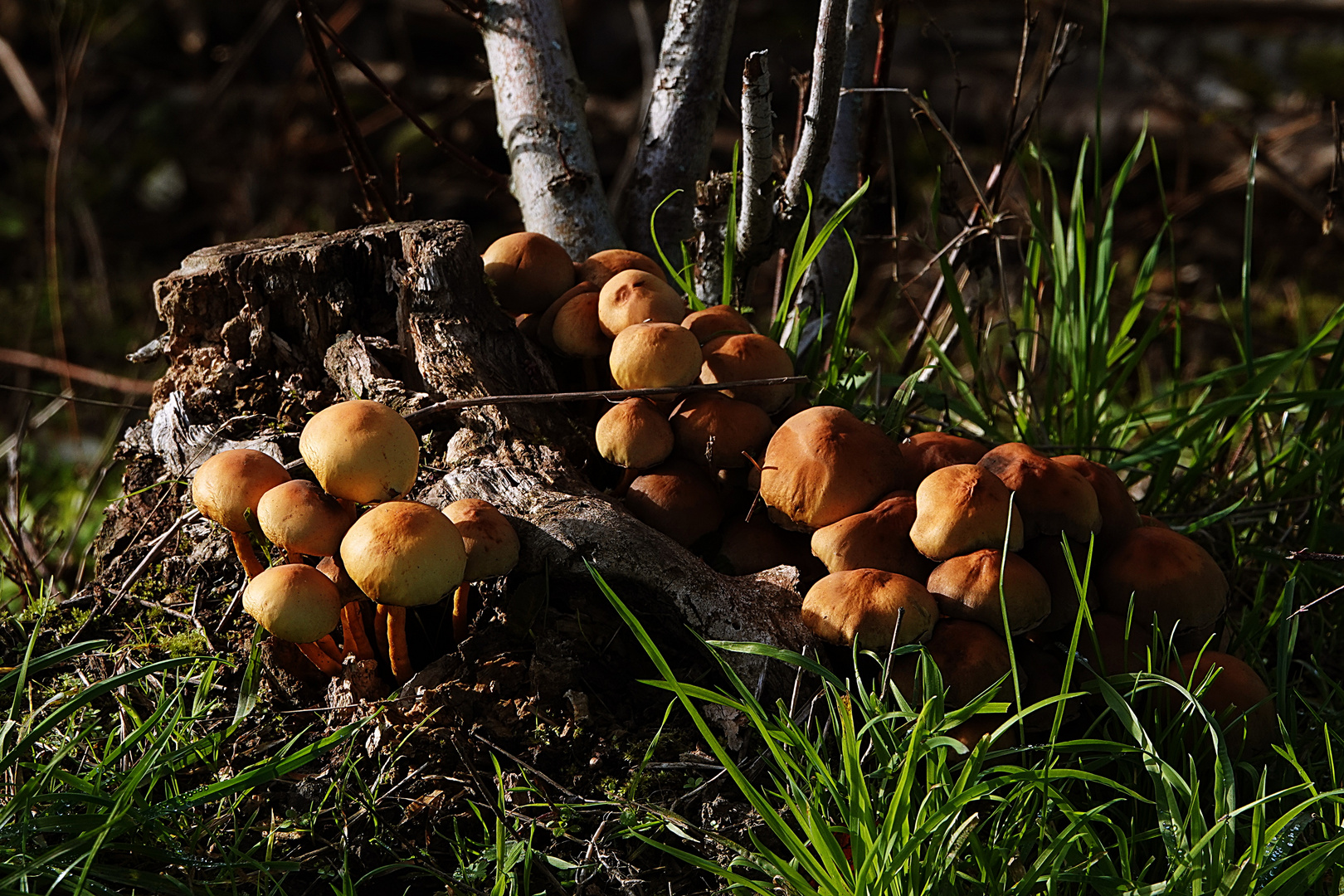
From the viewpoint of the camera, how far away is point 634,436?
6.38ft

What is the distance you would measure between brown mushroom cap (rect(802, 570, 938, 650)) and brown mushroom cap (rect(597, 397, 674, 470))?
43 centimetres

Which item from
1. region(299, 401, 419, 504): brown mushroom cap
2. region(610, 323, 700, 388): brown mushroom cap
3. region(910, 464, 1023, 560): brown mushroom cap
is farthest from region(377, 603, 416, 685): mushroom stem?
region(910, 464, 1023, 560): brown mushroom cap

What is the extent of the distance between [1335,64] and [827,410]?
6.82 m

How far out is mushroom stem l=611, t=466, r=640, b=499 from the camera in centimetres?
206

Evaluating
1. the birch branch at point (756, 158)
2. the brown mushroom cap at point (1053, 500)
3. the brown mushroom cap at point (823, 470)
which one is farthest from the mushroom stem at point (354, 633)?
the birch branch at point (756, 158)

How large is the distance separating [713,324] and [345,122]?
52.7 inches

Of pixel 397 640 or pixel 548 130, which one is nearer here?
pixel 397 640

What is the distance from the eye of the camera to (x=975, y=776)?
4.88 ft

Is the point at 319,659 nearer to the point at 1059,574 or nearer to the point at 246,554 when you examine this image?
the point at 246,554

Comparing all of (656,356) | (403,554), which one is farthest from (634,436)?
(403,554)

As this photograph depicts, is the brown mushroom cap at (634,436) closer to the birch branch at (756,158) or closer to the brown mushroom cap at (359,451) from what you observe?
the brown mushroom cap at (359,451)

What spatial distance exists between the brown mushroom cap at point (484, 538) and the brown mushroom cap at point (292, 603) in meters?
0.22

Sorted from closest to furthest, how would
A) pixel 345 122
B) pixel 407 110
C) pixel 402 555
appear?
pixel 402 555 < pixel 345 122 < pixel 407 110

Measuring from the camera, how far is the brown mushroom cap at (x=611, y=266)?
2.32 m
